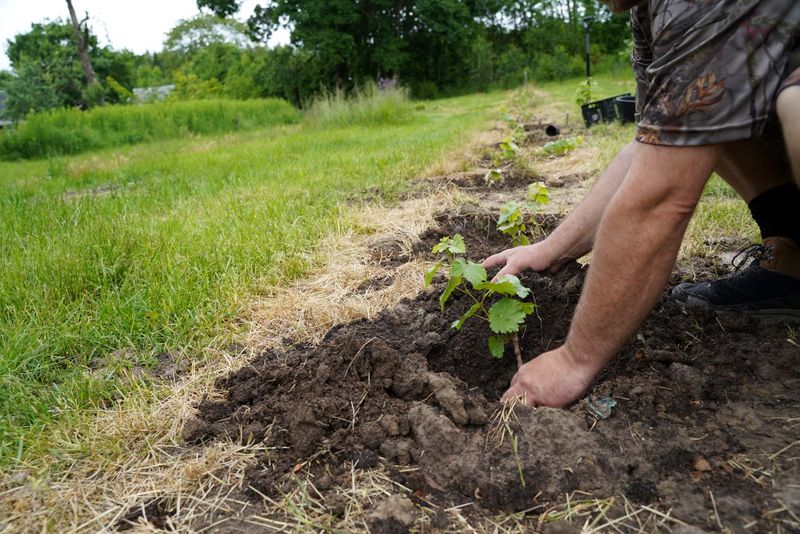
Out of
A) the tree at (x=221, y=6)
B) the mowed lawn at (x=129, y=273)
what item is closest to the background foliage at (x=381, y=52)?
the tree at (x=221, y=6)

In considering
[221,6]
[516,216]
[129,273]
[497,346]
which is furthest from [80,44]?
[497,346]

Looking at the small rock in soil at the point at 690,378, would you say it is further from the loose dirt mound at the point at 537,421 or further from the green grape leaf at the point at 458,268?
the green grape leaf at the point at 458,268

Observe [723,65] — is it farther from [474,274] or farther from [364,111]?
[364,111]

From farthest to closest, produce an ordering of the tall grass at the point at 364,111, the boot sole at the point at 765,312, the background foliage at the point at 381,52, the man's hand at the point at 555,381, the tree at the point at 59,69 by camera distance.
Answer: the background foliage at the point at 381,52, the tree at the point at 59,69, the tall grass at the point at 364,111, the boot sole at the point at 765,312, the man's hand at the point at 555,381

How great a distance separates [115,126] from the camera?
46.9 ft

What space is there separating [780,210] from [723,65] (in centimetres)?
94

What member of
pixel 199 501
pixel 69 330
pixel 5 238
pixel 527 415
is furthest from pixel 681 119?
pixel 5 238

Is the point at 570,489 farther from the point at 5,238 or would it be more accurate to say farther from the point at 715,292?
the point at 5,238

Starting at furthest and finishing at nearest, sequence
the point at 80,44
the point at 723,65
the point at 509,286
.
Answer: the point at 80,44, the point at 509,286, the point at 723,65

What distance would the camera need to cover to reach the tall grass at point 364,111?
481 inches

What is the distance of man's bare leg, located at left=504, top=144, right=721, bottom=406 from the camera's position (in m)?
1.27

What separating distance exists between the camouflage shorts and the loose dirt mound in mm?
720

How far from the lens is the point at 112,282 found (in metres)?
2.56

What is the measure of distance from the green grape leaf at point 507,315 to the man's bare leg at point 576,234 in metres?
0.24
